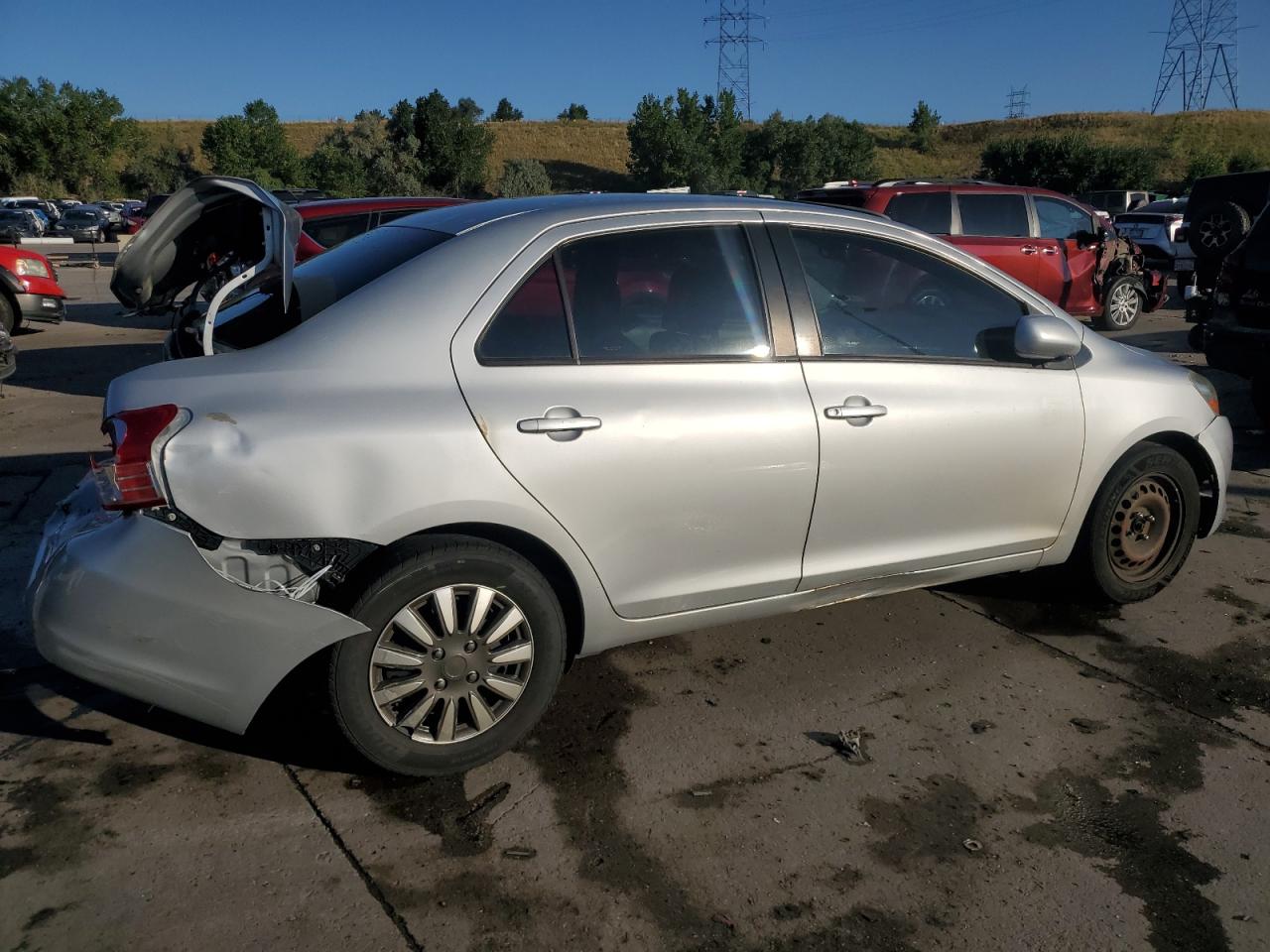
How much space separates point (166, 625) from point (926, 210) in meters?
10.7

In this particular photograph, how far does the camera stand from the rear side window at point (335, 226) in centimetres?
993

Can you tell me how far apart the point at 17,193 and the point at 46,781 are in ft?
245

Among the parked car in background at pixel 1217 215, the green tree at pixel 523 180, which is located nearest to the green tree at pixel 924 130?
the green tree at pixel 523 180

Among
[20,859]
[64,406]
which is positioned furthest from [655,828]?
[64,406]

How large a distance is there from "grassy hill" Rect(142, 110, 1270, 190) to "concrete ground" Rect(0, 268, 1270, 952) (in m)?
61.4

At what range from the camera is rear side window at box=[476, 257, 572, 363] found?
308cm

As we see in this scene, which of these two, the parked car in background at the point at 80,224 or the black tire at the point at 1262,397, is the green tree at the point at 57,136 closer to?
the parked car in background at the point at 80,224

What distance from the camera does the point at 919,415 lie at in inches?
144

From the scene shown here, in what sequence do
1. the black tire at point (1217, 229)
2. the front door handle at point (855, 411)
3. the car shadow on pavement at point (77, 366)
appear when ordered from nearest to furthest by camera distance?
the front door handle at point (855, 411) → the car shadow on pavement at point (77, 366) → the black tire at point (1217, 229)

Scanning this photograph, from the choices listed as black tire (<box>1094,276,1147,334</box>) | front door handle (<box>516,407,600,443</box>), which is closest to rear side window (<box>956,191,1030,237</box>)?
black tire (<box>1094,276,1147,334</box>)

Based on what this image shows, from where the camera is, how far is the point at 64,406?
331 inches

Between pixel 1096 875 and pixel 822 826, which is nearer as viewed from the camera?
pixel 1096 875

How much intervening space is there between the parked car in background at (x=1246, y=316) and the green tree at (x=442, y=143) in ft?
146

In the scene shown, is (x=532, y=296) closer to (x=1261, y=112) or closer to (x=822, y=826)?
(x=822, y=826)
